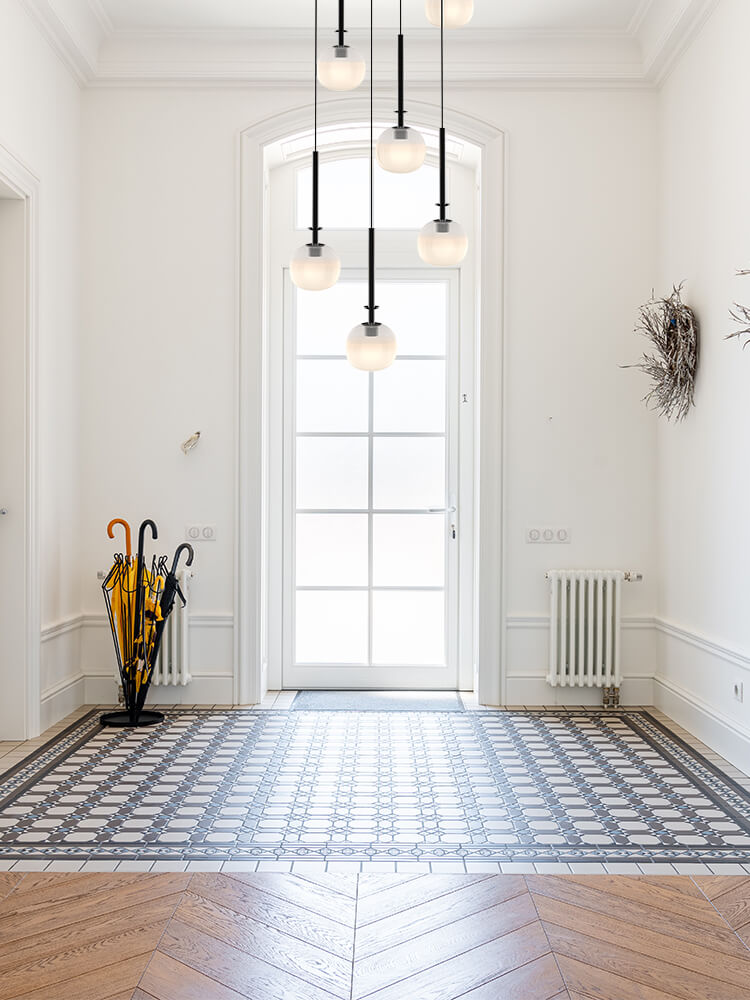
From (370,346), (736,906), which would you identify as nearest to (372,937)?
(736,906)

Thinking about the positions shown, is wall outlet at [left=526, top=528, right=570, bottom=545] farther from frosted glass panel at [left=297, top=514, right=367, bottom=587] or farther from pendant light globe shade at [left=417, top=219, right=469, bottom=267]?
pendant light globe shade at [left=417, top=219, right=469, bottom=267]

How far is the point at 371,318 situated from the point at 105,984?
2138 millimetres

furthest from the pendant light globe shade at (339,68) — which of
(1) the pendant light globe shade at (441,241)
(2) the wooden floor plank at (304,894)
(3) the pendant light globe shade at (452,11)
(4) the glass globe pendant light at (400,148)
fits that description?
(2) the wooden floor plank at (304,894)

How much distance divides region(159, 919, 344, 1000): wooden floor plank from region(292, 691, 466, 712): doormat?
107 inches

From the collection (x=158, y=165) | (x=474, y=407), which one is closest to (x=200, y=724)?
(x=474, y=407)

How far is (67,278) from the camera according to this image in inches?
204

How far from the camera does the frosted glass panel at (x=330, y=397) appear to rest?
19.0 feet

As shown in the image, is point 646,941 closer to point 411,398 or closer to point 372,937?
point 372,937

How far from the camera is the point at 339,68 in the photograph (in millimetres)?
3115

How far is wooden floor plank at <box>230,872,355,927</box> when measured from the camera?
272cm

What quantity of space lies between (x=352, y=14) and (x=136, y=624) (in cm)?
331

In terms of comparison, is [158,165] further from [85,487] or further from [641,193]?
[641,193]

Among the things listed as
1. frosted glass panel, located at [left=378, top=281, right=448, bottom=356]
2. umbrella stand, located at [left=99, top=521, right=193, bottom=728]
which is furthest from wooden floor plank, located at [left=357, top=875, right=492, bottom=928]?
frosted glass panel, located at [left=378, top=281, right=448, bottom=356]

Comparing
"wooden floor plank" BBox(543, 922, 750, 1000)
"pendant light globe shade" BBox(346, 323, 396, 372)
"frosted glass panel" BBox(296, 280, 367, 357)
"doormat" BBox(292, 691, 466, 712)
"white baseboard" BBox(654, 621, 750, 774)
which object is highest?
"frosted glass panel" BBox(296, 280, 367, 357)
